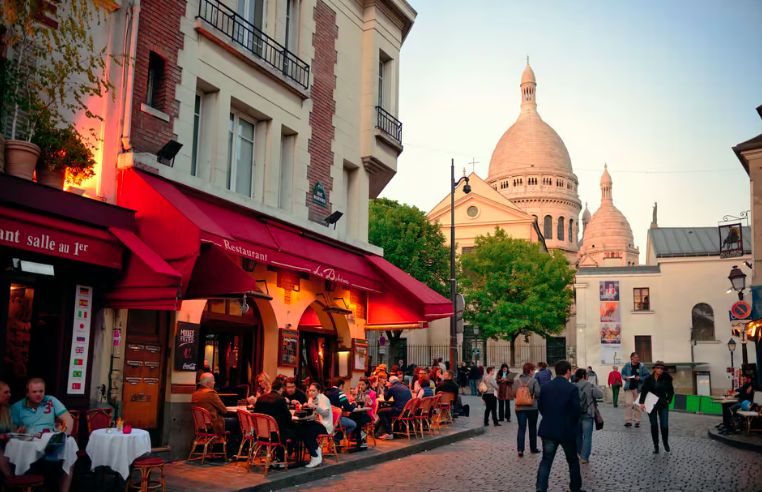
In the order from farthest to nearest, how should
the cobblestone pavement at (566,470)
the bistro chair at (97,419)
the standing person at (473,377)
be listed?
the standing person at (473,377), the cobblestone pavement at (566,470), the bistro chair at (97,419)

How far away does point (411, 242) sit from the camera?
154ft

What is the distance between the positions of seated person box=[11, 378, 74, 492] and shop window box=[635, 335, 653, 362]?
142 feet

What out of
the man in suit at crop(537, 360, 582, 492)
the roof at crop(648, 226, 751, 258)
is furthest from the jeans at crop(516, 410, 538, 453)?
the roof at crop(648, 226, 751, 258)

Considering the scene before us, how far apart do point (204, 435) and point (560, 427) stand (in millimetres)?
5552

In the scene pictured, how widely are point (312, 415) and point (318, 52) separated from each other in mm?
8934

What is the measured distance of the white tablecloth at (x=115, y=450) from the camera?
27.3 feet

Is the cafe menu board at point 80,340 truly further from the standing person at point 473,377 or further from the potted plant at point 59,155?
the standing person at point 473,377

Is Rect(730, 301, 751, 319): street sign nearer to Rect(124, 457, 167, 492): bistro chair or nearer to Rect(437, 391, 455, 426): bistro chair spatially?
Rect(437, 391, 455, 426): bistro chair

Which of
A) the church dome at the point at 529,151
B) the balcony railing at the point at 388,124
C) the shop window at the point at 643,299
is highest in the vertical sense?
the church dome at the point at 529,151

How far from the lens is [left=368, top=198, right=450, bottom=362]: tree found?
4706 centimetres

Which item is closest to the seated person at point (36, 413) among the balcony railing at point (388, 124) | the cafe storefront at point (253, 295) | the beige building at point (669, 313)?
the cafe storefront at point (253, 295)

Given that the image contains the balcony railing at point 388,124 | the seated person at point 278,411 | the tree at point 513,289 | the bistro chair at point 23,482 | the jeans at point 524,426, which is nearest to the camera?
the bistro chair at point 23,482

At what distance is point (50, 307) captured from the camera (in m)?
10.1

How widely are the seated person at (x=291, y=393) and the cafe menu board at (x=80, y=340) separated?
3.46 meters
